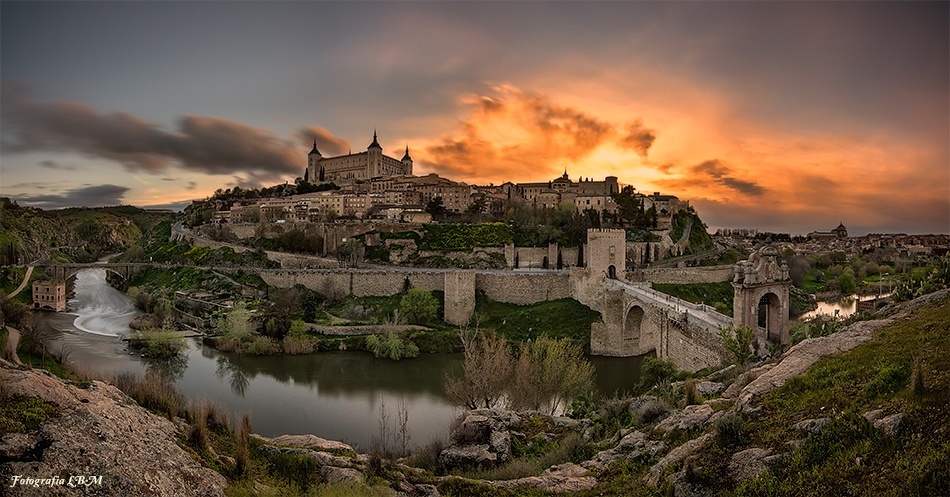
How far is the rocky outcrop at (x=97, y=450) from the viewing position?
154 inches

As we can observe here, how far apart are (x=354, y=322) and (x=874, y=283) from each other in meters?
43.3

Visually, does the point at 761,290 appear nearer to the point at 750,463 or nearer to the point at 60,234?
the point at 750,463

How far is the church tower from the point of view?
86000 mm

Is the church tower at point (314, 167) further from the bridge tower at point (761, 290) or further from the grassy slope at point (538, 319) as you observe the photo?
the bridge tower at point (761, 290)

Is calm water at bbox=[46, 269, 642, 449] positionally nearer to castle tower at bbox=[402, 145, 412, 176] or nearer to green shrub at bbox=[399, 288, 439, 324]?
green shrub at bbox=[399, 288, 439, 324]

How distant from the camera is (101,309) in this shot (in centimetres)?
3631

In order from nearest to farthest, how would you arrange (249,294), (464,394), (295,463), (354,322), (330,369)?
(295,463)
(464,394)
(330,369)
(354,322)
(249,294)

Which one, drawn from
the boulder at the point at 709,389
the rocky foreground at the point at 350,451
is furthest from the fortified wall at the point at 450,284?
the boulder at the point at 709,389

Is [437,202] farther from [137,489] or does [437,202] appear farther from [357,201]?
[137,489]

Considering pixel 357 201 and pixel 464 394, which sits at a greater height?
pixel 357 201

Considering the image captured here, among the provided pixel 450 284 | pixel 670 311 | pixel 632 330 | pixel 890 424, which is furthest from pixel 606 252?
pixel 890 424

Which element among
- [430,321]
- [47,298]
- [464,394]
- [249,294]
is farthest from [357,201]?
[464,394]

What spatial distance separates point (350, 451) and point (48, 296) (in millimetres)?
41465

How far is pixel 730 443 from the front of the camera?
571 cm
